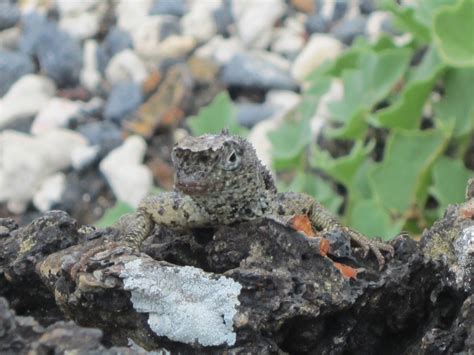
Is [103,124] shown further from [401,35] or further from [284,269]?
[284,269]

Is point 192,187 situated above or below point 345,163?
above

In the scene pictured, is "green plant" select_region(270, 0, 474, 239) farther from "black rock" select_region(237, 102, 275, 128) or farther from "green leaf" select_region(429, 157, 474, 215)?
"black rock" select_region(237, 102, 275, 128)

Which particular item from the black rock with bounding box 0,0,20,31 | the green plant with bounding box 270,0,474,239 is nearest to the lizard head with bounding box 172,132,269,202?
the green plant with bounding box 270,0,474,239

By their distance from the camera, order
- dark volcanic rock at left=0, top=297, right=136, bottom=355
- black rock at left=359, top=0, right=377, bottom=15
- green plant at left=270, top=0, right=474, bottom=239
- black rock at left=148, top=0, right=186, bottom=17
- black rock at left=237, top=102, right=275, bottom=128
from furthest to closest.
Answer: black rock at left=148, top=0, right=186, bottom=17 → black rock at left=359, top=0, right=377, bottom=15 → black rock at left=237, top=102, right=275, bottom=128 → green plant at left=270, top=0, right=474, bottom=239 → dark volcanic rock at left=0, top=297, right=136, bottom=355

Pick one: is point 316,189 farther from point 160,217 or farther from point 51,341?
point 51,341

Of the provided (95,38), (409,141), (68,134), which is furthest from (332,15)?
(409,141)

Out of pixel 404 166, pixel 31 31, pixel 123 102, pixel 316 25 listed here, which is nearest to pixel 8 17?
pixel 31 31
